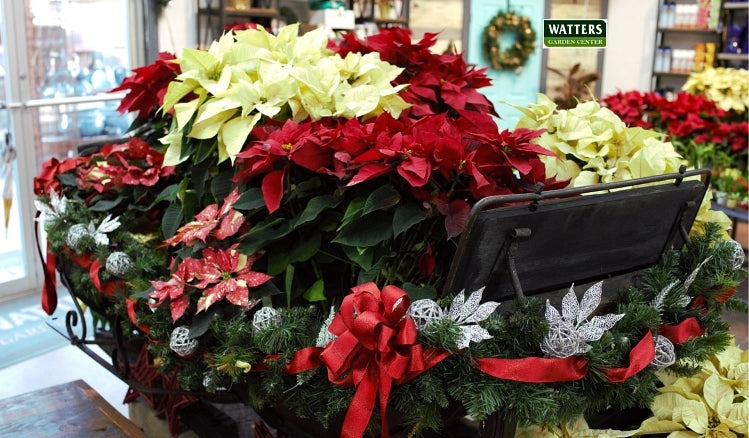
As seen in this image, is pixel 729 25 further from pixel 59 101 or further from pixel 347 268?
pixel 347 268

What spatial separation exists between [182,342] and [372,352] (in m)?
0.40

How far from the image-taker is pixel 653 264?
1.36 m

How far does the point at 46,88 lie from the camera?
4559 millimetres

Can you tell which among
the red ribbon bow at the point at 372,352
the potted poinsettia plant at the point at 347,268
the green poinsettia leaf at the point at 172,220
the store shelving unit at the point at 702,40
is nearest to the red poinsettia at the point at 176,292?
the potted poinsettia plant at the point at 347,268

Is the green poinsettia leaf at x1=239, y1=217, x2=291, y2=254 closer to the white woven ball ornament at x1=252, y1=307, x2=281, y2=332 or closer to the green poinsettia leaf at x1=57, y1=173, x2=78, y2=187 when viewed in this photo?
the white woven ball ornament at x1=252, y1=307, x2=281, y2=332

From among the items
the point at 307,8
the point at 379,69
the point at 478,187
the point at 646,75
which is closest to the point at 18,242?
the point at 307,8

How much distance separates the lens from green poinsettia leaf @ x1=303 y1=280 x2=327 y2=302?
4.26ft

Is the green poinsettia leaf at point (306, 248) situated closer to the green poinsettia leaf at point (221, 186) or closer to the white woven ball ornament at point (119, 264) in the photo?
the green poinsettia leaf at point (221, 186)

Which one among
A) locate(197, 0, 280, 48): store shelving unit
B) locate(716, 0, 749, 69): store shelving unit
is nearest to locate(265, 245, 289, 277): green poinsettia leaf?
locate(197, 0, 280, 48): store shelving unit

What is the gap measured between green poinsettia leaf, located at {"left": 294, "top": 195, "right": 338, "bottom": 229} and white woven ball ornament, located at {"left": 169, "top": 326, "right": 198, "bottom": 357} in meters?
0.27

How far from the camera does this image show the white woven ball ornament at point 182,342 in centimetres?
129

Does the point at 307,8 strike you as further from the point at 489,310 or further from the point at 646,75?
the point at 489,310

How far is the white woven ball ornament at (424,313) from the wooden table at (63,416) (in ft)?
2.79

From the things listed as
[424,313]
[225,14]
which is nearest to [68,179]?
[424,313]
